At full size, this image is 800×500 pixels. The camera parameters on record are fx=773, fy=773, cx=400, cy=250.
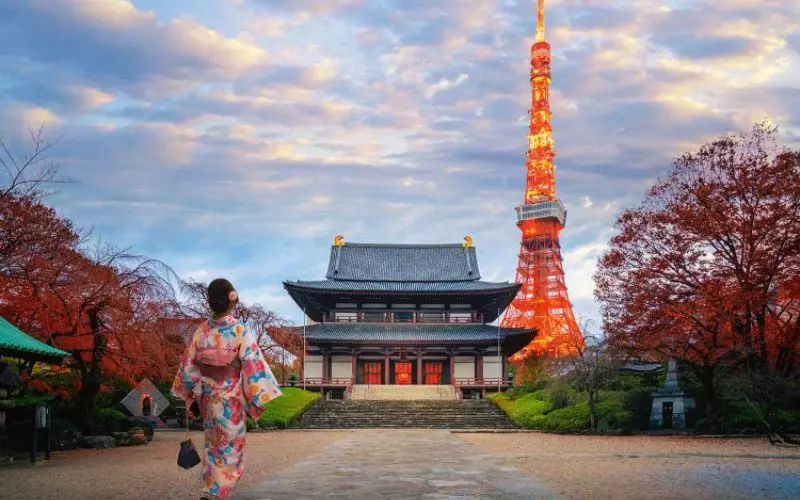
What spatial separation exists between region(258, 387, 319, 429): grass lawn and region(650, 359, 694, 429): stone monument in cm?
1310

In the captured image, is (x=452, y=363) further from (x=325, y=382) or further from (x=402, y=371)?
(x=325, y=382)

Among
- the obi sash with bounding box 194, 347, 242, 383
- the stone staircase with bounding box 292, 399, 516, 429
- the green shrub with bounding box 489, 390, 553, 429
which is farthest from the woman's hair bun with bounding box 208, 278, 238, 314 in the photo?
the stone staircase with bounding box 292, 399, 516, 429

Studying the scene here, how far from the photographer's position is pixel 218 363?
23.7 ft

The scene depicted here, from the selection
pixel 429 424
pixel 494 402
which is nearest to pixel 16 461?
pixel 429 424

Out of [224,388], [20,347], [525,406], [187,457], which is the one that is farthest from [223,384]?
[525,406]

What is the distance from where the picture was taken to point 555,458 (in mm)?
15234

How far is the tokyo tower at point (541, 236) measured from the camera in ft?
205

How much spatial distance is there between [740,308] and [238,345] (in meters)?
17.9

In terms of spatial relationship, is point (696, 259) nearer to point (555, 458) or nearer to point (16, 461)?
point (555, 458)

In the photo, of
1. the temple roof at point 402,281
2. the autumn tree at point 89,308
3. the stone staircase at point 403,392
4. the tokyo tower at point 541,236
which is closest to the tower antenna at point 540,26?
the tokyo tower at point 541,236

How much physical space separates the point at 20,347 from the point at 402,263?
3936cm

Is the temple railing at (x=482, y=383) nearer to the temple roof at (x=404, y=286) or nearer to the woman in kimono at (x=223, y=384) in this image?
the temple roof at (x=404, y=286)

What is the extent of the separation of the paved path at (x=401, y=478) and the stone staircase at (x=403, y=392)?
2329cm

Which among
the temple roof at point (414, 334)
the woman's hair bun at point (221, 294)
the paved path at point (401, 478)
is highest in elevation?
the temple roof at point (414, 334)
